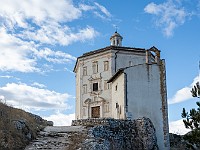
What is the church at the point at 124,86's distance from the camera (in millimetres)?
28250

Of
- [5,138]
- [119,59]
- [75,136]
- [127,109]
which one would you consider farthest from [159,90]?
[5,138]

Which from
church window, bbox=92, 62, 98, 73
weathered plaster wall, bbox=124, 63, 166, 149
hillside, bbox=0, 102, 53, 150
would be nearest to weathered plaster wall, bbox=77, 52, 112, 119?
church window, bbox=92, 62, 98, 73

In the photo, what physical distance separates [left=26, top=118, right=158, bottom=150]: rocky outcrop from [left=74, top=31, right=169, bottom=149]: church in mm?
4758

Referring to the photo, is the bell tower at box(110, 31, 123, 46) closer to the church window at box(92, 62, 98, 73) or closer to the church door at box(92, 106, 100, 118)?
the church window at box(92, 62, 98, 73)

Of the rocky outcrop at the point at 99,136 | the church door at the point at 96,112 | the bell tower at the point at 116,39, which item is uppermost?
the bell tower at the point at 116,39

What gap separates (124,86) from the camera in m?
28.5

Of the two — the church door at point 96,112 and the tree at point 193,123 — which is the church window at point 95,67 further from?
the tree at point 193,123

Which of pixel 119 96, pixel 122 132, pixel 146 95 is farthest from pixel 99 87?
pixel 122 132

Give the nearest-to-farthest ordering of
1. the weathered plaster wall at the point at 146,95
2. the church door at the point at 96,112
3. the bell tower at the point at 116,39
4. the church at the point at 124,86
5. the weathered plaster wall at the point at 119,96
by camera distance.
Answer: the weathered plaster wall at the point at 146,95, the church at the point at 124,86, the weathered plaster wall at the point at 119,96, the church door at the point at 96,112, the bell tower at the point at 116,39

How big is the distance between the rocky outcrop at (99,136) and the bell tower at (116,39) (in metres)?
23.0

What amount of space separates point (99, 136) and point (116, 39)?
27930mm

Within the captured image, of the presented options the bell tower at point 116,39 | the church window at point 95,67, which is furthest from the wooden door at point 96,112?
the bell tower at point 116,39

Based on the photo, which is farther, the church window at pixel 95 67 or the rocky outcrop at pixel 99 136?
the church window at pixel 95 67

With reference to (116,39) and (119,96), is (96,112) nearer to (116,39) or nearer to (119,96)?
(119,96)
